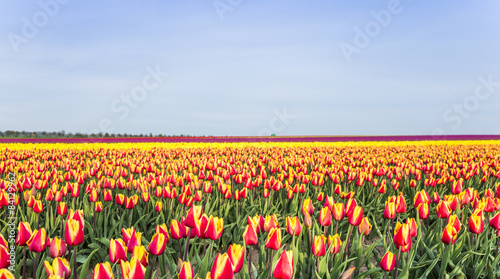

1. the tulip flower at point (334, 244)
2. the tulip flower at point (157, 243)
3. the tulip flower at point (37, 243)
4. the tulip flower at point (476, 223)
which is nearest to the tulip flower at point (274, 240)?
the tulip flower at point (334, 244)

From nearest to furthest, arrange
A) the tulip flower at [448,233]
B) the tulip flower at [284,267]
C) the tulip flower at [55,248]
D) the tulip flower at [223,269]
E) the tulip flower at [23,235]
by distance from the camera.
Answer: the tulip flower at [223,269]
the tulip flower at [284,267]
the tulip flower at [55,248]
the tulip flower at [23,235]
the tulip flower at [448,233]

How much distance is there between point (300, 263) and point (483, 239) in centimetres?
234

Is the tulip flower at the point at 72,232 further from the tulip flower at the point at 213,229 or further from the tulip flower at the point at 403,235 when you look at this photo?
the tulip flower at the point at 403,235

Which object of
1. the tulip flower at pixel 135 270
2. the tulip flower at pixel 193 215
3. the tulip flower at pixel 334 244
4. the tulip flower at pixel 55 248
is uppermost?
the tulip flower at pixel 193 215

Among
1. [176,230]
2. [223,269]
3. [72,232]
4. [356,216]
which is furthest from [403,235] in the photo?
[72,232]

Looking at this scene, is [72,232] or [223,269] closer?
[223,269]

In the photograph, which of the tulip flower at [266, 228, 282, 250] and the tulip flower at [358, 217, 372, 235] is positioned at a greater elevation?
the tulip flower at [266, 228, 282, 250]

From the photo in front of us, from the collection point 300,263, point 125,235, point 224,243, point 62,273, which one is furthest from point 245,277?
point 224,243

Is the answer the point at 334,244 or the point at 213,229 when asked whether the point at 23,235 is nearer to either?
the point at 213,229

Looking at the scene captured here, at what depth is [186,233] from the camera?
2697 mm

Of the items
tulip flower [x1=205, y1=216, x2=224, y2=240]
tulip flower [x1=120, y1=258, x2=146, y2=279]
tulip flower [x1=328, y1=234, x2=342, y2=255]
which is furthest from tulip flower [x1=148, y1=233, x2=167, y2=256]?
tulip flower [x1=328, y1=234, x2=342, y2=255]

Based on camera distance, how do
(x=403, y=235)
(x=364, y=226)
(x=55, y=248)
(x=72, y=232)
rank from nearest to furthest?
(x=55, y=248) < (x=72, y=232) < (x=403, y=235) < (x=364, y=226)

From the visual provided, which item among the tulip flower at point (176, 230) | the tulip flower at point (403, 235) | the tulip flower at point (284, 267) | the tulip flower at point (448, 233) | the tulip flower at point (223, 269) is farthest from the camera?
the tulip flower at point (448, 233)

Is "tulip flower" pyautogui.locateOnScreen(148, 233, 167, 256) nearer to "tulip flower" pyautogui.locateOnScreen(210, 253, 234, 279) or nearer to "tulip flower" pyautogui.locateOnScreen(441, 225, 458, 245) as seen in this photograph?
"tulip flower" pyautogui.locateOnScreen(210, 253, 234, 279)
